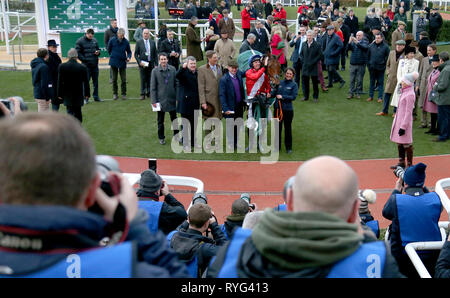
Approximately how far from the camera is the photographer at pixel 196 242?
452 cm

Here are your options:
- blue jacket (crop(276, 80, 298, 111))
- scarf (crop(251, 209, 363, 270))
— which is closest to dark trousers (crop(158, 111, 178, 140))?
blue jacket (crop(276, 80, 298, 111))

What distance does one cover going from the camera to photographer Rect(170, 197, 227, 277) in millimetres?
4520

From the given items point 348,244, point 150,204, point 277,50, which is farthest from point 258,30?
point 348,244

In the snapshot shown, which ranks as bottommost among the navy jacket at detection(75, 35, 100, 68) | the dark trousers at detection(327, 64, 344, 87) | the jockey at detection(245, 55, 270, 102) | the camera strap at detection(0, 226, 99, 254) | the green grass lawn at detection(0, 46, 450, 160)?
the green grass lawn at detection(0, 46, 450, 160)

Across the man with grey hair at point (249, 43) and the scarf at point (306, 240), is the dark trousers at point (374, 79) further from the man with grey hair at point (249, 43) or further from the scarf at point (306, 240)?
the scarf at point (306, 240)

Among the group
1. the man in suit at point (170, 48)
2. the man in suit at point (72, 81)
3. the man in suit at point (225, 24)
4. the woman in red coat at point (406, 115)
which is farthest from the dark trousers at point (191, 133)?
the man in suit at point (225, 24)

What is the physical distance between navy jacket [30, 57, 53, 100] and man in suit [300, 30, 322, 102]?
22.1ft

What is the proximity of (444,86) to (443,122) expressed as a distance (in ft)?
2.97

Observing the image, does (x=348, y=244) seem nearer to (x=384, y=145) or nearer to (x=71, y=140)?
(x=71, y=140)

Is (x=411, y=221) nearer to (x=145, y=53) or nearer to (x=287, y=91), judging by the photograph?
(x=287, y=91)

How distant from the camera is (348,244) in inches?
73.7

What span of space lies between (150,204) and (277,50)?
460 inches

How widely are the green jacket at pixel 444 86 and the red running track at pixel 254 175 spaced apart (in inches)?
51.7

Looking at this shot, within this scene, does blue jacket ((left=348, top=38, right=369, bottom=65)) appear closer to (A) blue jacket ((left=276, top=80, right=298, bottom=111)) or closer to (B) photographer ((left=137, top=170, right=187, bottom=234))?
(A) blue jacket ((left=276, top=80, right=298, bottom=111))
